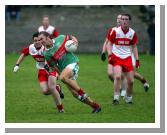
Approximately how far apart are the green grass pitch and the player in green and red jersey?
1.45 feet

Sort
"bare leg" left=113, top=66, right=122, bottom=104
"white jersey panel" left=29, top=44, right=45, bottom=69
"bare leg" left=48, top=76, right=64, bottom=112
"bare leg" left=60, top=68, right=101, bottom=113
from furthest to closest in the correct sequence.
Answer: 1. "bare leg" left=113, top=66, right=122, bottom=104
2. "white jersey panel" left=29, top=44, right=45, bottom=69
3. "bare leg" left=48, top=76, right=64, bottom=112
4. "bare leg" left=60, top=68, right=101, bottom=113

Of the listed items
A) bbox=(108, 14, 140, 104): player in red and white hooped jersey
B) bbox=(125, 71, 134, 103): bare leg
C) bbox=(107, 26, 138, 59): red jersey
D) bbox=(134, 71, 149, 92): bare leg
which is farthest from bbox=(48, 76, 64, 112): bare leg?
bbox=(134, 71, 149, 92): bare leg

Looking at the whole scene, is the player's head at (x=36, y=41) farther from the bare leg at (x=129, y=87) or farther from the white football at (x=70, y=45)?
the bare leg at (x=129, y=87)

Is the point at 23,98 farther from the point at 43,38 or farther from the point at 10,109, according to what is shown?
the point at 43,38

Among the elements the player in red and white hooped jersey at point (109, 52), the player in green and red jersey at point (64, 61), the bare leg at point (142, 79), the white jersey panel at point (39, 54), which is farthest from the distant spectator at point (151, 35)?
the player in green and red jersey at point (64, 61)

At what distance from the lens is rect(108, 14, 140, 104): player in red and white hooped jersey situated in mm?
→ 18922

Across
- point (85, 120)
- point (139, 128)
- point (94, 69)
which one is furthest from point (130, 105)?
point (94, 69)

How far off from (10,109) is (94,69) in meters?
13.7

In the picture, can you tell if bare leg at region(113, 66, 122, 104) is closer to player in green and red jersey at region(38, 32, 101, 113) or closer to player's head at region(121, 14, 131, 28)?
player's head at region(121, 14, 131, 28)

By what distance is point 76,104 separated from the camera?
743 inches

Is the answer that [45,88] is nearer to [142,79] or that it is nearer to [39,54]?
[39,54]

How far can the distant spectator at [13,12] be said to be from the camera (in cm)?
4433

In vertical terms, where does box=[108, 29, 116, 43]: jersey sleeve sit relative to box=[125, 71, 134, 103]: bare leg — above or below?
above
